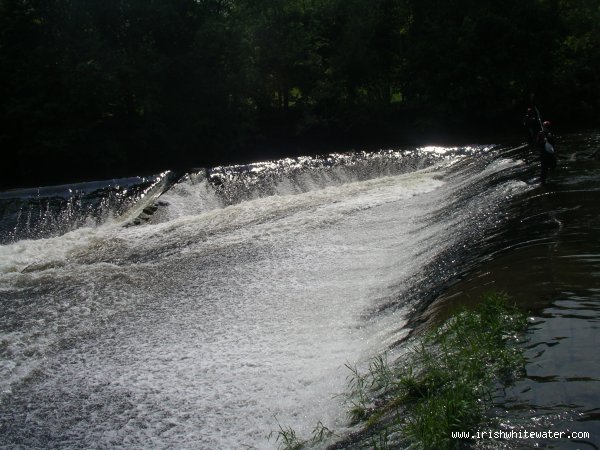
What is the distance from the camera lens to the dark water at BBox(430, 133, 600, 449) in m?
3.75

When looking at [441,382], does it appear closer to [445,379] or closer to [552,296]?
[445,379]

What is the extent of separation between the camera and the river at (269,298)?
195 inches

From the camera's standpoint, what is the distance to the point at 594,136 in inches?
631

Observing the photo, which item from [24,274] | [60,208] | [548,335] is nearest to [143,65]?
[60,208]

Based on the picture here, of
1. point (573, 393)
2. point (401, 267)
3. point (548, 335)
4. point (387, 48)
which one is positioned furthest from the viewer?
point (387, 48)

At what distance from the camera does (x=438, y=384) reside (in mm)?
4387

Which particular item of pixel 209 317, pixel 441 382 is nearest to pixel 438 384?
pixel 441 382

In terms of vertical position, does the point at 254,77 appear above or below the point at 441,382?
above

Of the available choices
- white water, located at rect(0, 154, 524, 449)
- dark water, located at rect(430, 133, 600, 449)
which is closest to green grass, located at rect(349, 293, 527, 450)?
dark water, located at rect(430, 133, 600, 449)

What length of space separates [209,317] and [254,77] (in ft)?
47.8

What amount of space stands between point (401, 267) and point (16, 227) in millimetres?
8759

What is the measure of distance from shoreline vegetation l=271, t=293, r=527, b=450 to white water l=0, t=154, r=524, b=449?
0.95 ft

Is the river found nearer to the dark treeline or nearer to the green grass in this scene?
the green grass

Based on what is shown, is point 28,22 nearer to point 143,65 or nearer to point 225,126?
point 143,65
